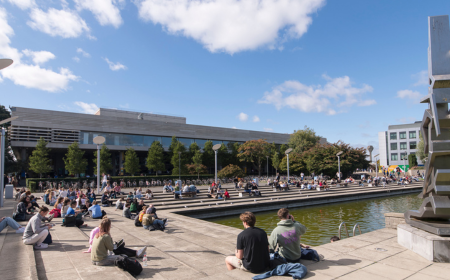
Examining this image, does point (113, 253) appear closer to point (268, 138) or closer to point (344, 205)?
point (344, 205)

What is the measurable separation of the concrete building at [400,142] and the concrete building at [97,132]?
4656 centimetres

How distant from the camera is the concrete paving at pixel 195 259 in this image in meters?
4.73

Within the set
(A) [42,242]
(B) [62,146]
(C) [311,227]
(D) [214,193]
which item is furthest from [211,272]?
(B) [62,146]

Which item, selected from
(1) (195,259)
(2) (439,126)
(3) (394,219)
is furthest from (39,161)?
(2) (439,126)

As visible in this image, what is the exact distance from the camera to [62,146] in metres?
41.2

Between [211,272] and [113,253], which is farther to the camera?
[113,253]

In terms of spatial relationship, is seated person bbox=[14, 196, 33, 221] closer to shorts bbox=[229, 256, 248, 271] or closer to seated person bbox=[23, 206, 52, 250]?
seated person bbox=[23, 206, 52, 250]

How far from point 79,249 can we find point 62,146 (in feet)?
133

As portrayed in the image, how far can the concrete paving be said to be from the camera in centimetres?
473

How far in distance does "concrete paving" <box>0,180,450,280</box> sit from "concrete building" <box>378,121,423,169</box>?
3099 inches

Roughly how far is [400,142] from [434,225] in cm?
8400

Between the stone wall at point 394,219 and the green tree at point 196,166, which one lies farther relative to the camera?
the green tree at point 196,166

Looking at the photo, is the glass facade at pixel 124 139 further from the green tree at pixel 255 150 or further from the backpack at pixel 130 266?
the backpack at pixel 130 266

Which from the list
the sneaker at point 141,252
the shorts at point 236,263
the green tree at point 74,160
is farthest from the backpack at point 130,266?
the green tree at point 74,160
